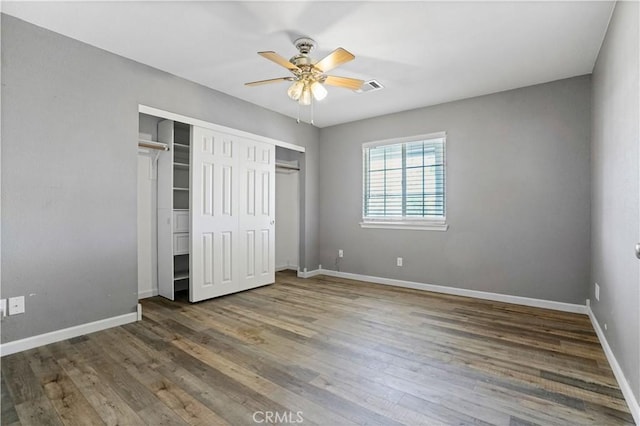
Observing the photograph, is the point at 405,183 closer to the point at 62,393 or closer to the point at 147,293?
the point at 147,293

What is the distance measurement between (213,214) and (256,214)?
0.69m

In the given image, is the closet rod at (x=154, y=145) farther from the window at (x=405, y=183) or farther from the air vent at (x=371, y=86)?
the window at (x=405, y=183)

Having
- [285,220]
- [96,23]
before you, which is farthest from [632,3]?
[285,220]

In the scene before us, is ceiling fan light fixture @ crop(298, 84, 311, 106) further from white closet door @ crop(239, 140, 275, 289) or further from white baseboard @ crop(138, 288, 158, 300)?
white baseboard @ crop(138, 288, 158, 300)

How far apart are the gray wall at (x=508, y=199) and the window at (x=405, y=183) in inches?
5.0

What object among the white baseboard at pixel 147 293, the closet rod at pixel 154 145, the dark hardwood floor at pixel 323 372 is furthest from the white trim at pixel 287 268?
the closet rod at pixel 154 145

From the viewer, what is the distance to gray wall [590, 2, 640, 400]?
1.74m

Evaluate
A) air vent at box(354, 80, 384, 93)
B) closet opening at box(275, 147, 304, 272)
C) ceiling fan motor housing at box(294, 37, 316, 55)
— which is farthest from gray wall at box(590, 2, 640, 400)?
closet opening at box(275, 147, 304, 272)

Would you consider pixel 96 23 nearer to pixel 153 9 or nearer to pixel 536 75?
pixel 153 9

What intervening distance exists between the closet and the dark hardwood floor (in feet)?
2.30

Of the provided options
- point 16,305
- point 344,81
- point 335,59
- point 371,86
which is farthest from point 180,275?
point 371,86

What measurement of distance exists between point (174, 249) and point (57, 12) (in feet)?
8.28

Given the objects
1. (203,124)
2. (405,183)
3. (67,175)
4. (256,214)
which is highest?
(203,124)

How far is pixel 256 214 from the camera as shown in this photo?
446 cm
